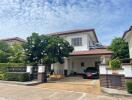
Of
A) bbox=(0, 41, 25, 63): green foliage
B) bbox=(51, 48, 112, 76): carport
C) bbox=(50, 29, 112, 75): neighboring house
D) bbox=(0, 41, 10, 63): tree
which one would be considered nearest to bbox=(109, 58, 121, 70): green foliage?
bbox=(51, 48, 112, 76): carport

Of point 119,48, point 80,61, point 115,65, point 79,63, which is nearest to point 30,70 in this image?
point 115,65

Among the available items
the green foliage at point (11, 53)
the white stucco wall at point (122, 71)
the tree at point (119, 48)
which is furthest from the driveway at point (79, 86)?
the green foliage at point (11, 53)

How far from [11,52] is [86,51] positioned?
12318 mm

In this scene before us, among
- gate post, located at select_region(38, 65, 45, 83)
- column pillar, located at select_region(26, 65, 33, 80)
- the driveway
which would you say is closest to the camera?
the driveway

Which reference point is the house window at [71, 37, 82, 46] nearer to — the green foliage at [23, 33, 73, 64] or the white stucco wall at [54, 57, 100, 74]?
the white stucco wall at [54, 57, 100, 74]

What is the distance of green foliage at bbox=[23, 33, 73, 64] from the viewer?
21.2 meters

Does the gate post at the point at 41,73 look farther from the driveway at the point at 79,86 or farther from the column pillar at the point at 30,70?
the driveway at the point at 79,86

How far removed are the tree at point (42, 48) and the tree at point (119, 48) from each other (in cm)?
697

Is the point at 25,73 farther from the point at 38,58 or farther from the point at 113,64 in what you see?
the point at 113,64

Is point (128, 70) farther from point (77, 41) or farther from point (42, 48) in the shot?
point (77, 41)

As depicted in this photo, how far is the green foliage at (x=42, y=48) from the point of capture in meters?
21.2

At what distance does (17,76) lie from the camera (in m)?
19.3

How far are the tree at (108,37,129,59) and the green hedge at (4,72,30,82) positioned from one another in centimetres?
1207

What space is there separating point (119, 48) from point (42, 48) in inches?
419
